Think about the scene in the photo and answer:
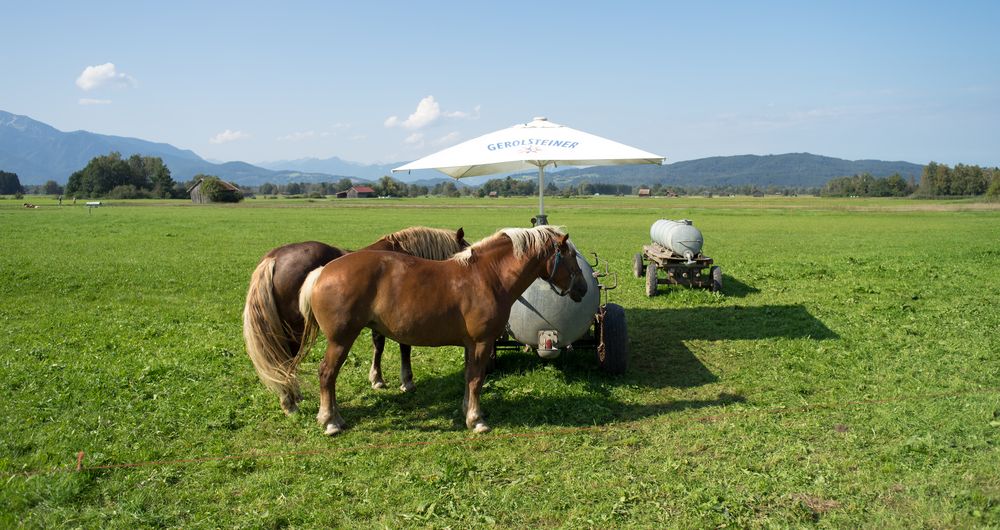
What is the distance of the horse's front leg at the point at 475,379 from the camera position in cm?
668

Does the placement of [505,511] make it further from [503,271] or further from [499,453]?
[503,271]

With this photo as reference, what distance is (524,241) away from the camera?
6777mm

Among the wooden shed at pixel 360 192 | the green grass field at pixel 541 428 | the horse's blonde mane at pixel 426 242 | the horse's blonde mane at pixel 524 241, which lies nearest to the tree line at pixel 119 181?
the wooden shed at pixel 360 192

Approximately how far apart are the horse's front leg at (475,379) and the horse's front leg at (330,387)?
4.37 ft

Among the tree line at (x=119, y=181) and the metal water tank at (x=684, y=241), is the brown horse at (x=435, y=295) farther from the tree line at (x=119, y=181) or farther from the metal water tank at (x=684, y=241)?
the tree line at (x=119, y=181)

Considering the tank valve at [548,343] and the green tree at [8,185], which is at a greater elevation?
the green tree at [8,185]

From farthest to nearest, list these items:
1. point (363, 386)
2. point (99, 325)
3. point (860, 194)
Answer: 1. point (860, 194)
2. point (99, 325)
3. point (363, 386)

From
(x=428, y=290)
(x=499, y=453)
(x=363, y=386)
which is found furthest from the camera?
(x=363, y=386)

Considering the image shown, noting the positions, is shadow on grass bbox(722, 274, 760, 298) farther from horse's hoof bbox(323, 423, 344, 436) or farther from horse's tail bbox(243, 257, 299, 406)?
horse's tail bbox(243, 257, 299, 406)

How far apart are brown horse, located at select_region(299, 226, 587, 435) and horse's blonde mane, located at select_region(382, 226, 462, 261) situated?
84cm

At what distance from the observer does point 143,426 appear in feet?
21.8

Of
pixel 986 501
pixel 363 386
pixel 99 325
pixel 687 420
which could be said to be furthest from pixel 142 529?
pixel 99 325

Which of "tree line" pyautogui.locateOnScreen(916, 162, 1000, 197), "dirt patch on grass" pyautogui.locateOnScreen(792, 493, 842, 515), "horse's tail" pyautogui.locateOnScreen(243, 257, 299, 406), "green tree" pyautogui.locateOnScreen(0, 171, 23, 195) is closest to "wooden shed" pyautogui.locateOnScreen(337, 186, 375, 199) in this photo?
"green tree" pyautogui.locateOnScreen(0, 171, 23, 195)

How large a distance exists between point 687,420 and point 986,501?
2.73 m
